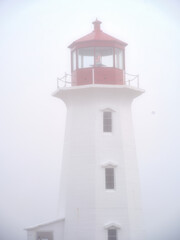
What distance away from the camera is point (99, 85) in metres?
14.1

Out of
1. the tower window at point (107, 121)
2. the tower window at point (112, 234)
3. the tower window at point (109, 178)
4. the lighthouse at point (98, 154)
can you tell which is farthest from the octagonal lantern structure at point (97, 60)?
the tower window at point (112, 234)

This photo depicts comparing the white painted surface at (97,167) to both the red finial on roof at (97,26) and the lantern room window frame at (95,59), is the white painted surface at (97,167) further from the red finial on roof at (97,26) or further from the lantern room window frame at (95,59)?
the red finial on roof at (97,26)

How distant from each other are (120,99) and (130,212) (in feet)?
9.40

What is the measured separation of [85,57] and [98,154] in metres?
2.45

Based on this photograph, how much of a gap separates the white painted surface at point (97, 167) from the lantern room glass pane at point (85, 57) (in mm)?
595

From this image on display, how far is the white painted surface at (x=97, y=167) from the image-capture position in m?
14.1

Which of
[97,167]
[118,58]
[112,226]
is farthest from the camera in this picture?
[118,58]

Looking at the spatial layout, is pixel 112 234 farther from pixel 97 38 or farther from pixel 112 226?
pixel 97 38

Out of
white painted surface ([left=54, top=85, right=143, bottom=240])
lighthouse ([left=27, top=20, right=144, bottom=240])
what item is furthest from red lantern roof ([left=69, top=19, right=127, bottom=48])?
white painted surface ([left=54, top=85, right=143, bottom=240])

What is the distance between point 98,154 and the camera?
1431 cm

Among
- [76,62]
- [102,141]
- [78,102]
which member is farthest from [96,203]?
[76,62]

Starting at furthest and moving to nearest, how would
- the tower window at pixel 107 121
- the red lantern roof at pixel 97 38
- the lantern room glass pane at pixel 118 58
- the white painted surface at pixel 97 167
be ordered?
the tower window at pixel 107 121, the lantern room glass pane at pixel 118 58, the red lantern roof at pixel 97 38, the white painted surface at pixel 97 167

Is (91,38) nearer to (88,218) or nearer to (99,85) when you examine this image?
(99,85)

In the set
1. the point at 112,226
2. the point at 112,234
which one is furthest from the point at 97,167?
the point at 112,234
